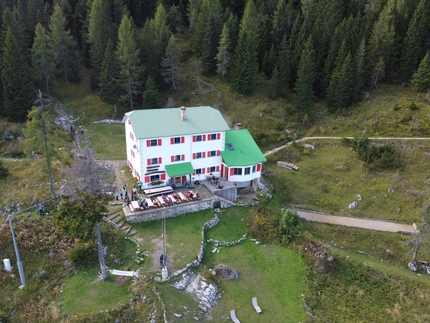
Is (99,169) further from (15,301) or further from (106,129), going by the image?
(106,129)

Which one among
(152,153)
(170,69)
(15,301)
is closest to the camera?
(15,301)

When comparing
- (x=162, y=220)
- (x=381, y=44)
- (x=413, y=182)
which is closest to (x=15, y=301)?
(x=162, y=220)

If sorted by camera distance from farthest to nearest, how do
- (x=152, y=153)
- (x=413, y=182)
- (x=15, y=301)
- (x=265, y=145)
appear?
(x=265, y=145) → (x=413, y=182) → (x=152, y=153) → (x=15, y=301)

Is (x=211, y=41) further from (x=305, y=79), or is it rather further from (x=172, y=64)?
(x=305, y=79)

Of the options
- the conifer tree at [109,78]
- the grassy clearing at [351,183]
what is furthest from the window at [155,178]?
the conifer tree at [109,78]

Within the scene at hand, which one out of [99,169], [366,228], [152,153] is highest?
[99,169]

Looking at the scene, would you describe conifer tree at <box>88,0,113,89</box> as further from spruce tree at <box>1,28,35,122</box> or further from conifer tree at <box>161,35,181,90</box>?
spruce tree at <box>1,28,35,122</box>

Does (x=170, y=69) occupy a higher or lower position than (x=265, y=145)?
higher

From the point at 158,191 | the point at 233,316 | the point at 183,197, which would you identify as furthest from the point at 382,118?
the point at 233,316
